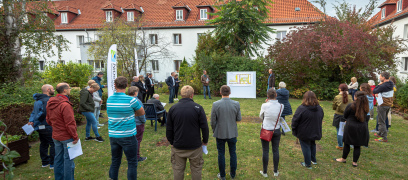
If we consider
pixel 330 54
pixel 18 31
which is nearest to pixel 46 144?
pixel 18 31

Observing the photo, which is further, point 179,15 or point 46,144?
point 179,15

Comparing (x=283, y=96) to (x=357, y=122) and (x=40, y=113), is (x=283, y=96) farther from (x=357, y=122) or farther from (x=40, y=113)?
(x=40, y=113)

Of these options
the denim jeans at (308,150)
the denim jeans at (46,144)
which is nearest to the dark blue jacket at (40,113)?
the denim jeans at (46,144)

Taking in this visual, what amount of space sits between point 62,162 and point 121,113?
158 centimetres

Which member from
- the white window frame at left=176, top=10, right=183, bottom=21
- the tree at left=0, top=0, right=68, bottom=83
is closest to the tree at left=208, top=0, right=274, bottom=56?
the white window frame at left=176, top=10, right=183, bottom=21

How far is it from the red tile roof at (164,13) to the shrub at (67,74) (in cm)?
1120

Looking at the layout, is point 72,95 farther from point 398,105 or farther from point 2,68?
point 398,105

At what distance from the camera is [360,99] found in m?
4.66

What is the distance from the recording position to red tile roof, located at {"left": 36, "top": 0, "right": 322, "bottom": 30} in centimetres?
2523

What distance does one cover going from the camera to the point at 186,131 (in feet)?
11.5

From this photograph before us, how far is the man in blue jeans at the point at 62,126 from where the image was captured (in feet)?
12.8

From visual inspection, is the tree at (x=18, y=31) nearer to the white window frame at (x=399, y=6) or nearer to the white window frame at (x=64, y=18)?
the white window frame at (x=64, y=18)

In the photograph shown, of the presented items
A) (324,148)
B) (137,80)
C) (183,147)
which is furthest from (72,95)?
(324,148)

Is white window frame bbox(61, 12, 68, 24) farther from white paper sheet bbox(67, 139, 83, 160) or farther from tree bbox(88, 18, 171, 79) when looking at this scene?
white paper sheet bbox(67, 139, 83, 160)
